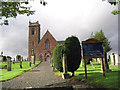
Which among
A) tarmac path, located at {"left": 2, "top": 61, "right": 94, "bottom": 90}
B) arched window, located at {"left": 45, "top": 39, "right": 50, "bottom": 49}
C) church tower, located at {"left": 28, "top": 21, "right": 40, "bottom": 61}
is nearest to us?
tarmac path, located at {"left": 2, "top": 61, "right": 94, "bottom": 90}

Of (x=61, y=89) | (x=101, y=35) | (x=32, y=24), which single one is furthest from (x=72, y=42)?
(x=32, y=24)

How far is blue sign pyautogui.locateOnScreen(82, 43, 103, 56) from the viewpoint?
810cm

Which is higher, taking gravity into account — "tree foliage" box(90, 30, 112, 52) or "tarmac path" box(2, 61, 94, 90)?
"tree foliage" box(90, 30, 112, 52)

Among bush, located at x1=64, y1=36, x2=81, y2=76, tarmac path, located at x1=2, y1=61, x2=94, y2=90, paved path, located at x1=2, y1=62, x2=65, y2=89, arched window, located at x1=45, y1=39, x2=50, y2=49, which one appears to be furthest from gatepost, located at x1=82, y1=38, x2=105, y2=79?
arched window, located at x1=45, y1=39, x2=50, y2=49

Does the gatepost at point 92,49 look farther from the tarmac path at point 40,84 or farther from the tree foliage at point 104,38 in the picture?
the tree foliage at point 104,38

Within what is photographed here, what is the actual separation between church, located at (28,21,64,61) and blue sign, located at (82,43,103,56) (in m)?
37.6

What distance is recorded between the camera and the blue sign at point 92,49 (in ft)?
26.6

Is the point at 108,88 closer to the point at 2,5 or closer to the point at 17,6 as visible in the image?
the point at 17,6

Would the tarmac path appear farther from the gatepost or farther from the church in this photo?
the church

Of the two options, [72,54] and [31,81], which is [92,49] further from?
[31,81]

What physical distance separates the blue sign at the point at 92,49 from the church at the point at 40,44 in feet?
123

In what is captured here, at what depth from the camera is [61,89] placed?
575 centimetres

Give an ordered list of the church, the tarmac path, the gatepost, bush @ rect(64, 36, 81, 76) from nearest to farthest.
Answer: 1. the tarmac path
2. the gatepost
3. bush @ rect(64, 36, 81, 76)
4. the church

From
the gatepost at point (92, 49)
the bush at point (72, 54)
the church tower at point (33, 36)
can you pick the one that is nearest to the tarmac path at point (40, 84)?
the bush at point (72, 54)
